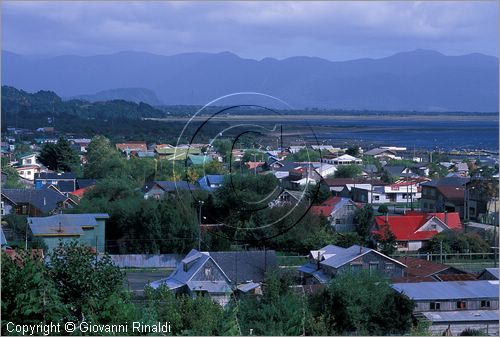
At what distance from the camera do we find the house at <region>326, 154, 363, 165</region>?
1614 cm

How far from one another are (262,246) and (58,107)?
22597 millimetres

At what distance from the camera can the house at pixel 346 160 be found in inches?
635

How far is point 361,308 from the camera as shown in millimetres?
3863

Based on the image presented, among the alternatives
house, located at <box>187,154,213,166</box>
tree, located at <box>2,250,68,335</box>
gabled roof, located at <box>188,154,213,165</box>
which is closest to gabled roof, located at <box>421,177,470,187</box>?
house, located at <box>187,154,213,166</box>

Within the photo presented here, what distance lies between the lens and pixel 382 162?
1670cm

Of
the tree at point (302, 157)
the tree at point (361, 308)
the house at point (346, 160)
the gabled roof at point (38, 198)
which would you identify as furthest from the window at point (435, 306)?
the house at point (346, 160)

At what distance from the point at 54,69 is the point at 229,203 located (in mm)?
48578

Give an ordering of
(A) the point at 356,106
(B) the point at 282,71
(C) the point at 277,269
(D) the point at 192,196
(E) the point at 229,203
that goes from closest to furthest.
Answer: (C) the point at 277,269 < (E) the point at 229,203 < (D) the point at 192,196 < (B) the point at 282,71 < (A) the point at 356,106

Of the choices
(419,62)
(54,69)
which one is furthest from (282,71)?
(419,62)

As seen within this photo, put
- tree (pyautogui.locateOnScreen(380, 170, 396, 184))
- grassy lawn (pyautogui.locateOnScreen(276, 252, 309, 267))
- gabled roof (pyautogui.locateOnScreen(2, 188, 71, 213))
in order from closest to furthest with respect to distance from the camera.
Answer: grassy lawn (pyautogui.locateOnScreen(276, 252, 309, 267)) → gabled roof (pyautogui.locateOnScreen(2, 188, 71, 213)) → tree (pyautogui.locateOnScreen(380, 170, 396, 184))

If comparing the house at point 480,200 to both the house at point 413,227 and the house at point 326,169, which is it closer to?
the house at point 413,227

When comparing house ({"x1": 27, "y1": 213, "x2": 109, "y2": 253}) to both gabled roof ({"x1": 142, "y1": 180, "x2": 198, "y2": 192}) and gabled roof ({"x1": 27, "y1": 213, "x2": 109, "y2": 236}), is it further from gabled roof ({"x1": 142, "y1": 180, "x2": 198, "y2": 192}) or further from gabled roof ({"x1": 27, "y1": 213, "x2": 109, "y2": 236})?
gabled roof ({"x1": 142, "y1": 180, "x2": 198, "y2": 192})

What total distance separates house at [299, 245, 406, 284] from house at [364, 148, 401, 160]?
12.8m

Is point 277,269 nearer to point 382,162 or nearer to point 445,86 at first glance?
point 382,162
